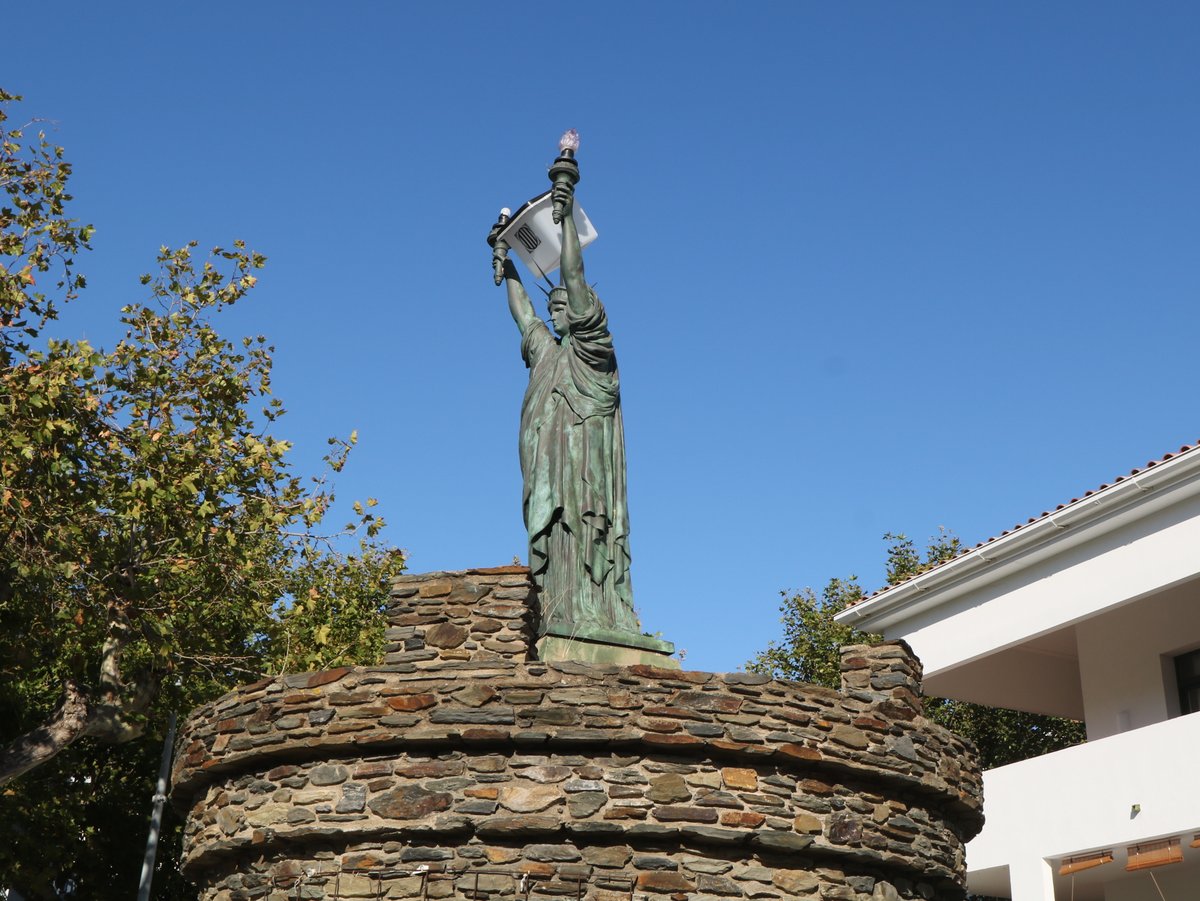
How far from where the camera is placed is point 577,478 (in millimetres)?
12039

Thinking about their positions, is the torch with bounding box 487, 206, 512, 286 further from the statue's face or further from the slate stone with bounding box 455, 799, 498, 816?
the slate stone with bounding box 455, 799, 498, 816

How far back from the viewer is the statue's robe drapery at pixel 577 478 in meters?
11.6

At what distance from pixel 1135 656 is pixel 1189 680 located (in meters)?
0.69

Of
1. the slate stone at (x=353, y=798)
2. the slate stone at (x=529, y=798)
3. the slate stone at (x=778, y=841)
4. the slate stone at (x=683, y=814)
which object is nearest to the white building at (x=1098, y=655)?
the slate stone at (x=778, y=841)

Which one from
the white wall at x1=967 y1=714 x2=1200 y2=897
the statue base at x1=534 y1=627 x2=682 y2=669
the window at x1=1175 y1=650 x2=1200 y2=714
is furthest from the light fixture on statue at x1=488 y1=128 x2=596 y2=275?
the window at x1=1175 y1=650 x2=1200 y2=714

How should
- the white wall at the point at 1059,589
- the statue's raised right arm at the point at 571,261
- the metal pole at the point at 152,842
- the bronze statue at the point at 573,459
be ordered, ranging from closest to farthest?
the bronze statue at the point at 573,459 → the statue's raised right arm at the point at 571,261 → the white wall at the point at 1059,589 → the metal pole at the point at 152,842

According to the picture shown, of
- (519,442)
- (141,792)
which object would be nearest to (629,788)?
(519,442)

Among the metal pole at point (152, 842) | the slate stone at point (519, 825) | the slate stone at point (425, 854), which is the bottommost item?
the slate stone at point (425, 854)

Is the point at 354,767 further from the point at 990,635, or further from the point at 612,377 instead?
the point at 990,635

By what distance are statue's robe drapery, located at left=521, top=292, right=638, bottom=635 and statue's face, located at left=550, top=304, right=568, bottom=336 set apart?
11 centimetres

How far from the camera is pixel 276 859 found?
385 inches

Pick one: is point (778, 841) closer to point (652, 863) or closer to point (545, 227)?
point (652, 863)

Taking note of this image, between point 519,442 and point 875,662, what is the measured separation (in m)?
3.65

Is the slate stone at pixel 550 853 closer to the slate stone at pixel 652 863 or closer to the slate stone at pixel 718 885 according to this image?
the slate stone at pixel 652 863
